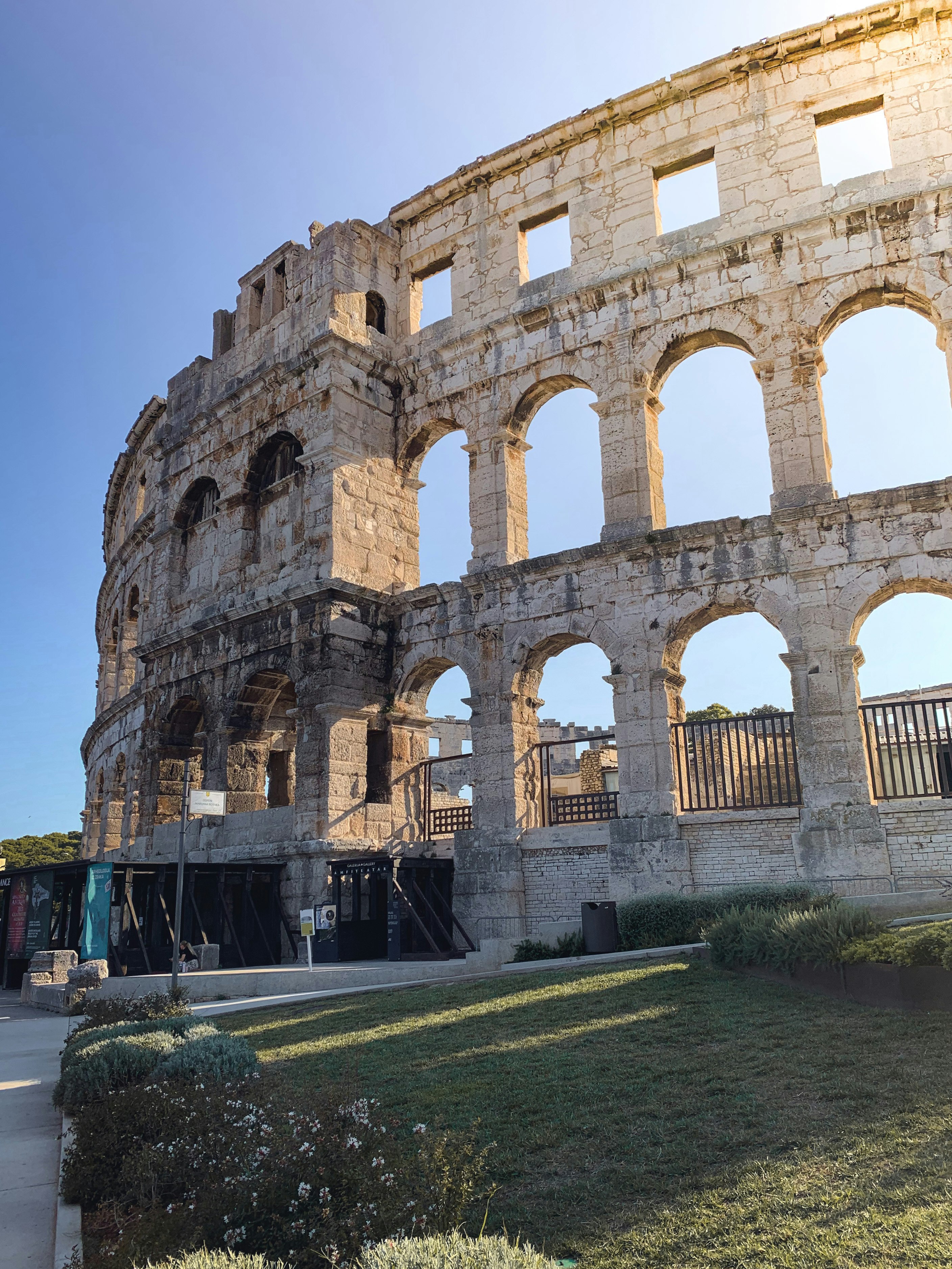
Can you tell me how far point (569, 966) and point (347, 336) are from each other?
14.6 m

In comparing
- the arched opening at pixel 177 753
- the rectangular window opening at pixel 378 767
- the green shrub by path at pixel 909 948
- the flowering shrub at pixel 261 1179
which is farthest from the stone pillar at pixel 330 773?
the flowering shrub at pixel 261 1179

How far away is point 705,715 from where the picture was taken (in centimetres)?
4456

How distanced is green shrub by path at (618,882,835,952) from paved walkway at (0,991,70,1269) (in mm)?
7563

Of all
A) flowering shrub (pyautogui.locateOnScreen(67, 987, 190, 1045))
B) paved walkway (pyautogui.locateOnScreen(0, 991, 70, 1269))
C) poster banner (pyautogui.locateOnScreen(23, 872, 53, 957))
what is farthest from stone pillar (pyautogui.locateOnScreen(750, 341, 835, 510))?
poster banner (pyautogui.locateOnScreen(23, 872, 53, 957))

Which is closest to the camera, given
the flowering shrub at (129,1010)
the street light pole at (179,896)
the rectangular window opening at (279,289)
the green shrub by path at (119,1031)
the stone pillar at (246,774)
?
the green shrub by path at (119,1031)

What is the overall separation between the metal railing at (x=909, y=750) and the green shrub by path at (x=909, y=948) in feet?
20.9

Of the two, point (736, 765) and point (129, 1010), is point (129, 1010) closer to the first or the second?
point (129, 1010)

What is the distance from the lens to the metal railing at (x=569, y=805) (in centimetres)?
1795

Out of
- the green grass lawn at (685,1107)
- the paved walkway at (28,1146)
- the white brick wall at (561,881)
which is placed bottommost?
the paved walkway at (28,1146)

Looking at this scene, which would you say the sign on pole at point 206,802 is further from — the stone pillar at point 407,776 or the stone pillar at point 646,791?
the stone pillar at point 407,776

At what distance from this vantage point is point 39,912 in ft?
58.8

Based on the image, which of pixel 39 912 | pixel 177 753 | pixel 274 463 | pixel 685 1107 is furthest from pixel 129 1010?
pixel 274 463

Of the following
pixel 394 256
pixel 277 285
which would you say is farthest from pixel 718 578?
pixel 277 285

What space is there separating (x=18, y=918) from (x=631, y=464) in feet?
48.5
